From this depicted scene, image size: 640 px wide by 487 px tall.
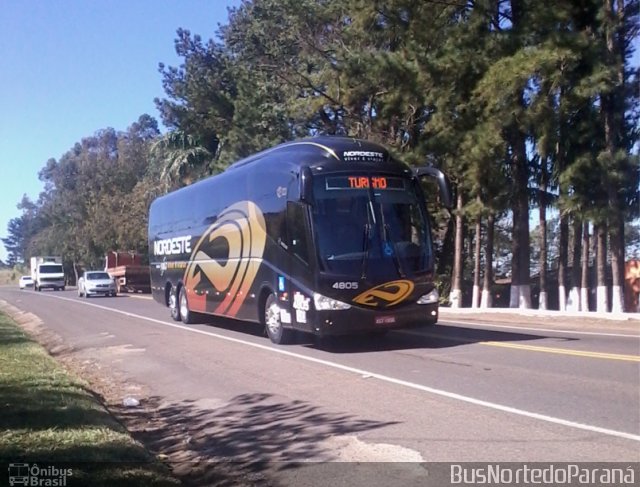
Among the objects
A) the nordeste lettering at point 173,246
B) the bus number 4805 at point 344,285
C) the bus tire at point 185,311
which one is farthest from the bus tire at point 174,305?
the bus number 4805 at point 344,285

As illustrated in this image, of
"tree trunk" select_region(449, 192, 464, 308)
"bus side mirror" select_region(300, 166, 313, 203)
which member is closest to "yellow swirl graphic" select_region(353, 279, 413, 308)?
"bus side mirror" select_region(300, 166, 313, 203)

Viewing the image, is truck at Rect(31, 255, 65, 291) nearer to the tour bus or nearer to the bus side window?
the tour bus

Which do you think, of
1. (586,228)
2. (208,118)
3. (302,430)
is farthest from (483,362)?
(208,118)

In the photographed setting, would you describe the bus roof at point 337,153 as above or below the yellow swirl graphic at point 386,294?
above

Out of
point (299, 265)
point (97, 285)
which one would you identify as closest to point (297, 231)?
point (299, 265)

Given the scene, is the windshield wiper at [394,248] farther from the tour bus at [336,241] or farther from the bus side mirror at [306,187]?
the bus side mirror at [306,187]

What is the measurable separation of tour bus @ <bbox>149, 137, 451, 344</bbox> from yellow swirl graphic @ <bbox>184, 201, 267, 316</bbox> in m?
0.08

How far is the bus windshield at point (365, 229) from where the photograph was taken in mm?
13969

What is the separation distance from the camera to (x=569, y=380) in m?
10.8

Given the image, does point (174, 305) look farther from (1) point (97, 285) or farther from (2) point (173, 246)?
(1) point (97, 285)

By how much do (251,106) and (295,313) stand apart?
2024 cm

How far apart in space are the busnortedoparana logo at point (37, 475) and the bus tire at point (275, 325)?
915 centimetres

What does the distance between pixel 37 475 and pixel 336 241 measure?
27.1 feet

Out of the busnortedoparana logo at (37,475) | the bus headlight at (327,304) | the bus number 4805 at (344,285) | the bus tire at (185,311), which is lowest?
the busnortedoparana logo at (37,475)
